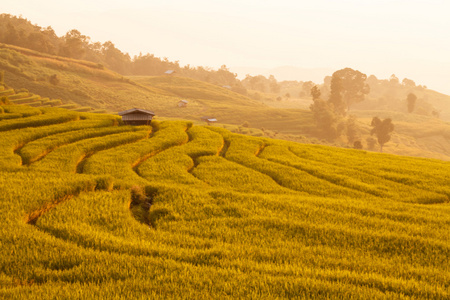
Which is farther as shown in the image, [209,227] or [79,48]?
[79,48]

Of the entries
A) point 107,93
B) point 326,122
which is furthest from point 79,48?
point 326,122

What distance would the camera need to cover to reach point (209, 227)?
11.3 metres

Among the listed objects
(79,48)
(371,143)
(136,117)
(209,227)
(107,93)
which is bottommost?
(371,143)

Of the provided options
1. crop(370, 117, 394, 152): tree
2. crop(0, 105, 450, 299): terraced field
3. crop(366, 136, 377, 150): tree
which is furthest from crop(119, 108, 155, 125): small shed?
crop(366, 136, 377, 150): tree

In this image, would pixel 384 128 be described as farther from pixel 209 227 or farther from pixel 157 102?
pixel 209 227

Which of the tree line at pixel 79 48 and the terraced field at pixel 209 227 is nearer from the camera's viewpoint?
the terraced field at pixel 209 227

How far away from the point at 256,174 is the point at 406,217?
8.92m

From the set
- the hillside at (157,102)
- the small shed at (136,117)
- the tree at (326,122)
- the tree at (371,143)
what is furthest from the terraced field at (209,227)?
the tree at (326,122)

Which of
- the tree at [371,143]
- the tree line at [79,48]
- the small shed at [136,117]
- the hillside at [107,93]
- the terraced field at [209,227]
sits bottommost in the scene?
the tree at [371,143]

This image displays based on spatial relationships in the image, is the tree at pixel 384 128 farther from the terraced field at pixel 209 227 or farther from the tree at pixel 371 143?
the terraced field at pixel 209 227

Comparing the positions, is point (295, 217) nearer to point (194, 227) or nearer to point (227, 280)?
point (194, 227)

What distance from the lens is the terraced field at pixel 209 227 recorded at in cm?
737

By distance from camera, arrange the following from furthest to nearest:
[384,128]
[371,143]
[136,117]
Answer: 1. [371,143]
2. [384,128]
3. [136,117]

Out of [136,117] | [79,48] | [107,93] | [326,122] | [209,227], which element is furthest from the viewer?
[79,48]
